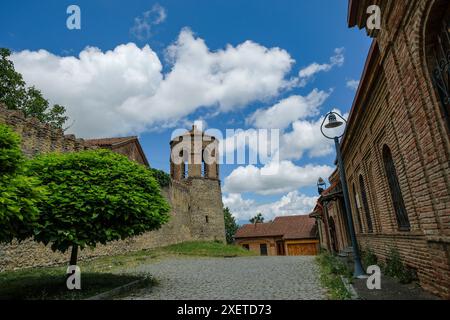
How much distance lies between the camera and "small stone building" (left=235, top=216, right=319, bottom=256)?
36.5 m

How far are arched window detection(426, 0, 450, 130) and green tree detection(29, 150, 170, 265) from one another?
6132 millimetres

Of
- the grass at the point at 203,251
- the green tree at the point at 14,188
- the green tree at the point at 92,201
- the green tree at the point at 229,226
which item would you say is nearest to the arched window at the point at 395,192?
the green tree at the point at 92,201

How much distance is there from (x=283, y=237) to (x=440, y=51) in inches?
1419

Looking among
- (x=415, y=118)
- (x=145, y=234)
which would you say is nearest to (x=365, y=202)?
(x=415, y=118)

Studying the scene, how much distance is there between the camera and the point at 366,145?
27.1 ft

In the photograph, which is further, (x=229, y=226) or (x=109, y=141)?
(x=229, y=226)

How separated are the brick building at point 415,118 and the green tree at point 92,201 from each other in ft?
18.7

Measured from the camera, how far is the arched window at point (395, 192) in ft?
20.7

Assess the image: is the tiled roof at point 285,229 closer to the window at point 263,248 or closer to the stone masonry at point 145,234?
the window at point 263,248

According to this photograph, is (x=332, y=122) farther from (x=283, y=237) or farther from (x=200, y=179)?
(x=283, y=237)

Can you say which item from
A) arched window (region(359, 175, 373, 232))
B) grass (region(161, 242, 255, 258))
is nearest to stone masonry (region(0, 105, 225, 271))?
grass (region(161, 242, 255, 258))

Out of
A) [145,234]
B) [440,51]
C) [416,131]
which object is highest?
[440,51]

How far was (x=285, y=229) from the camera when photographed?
39031 mm
